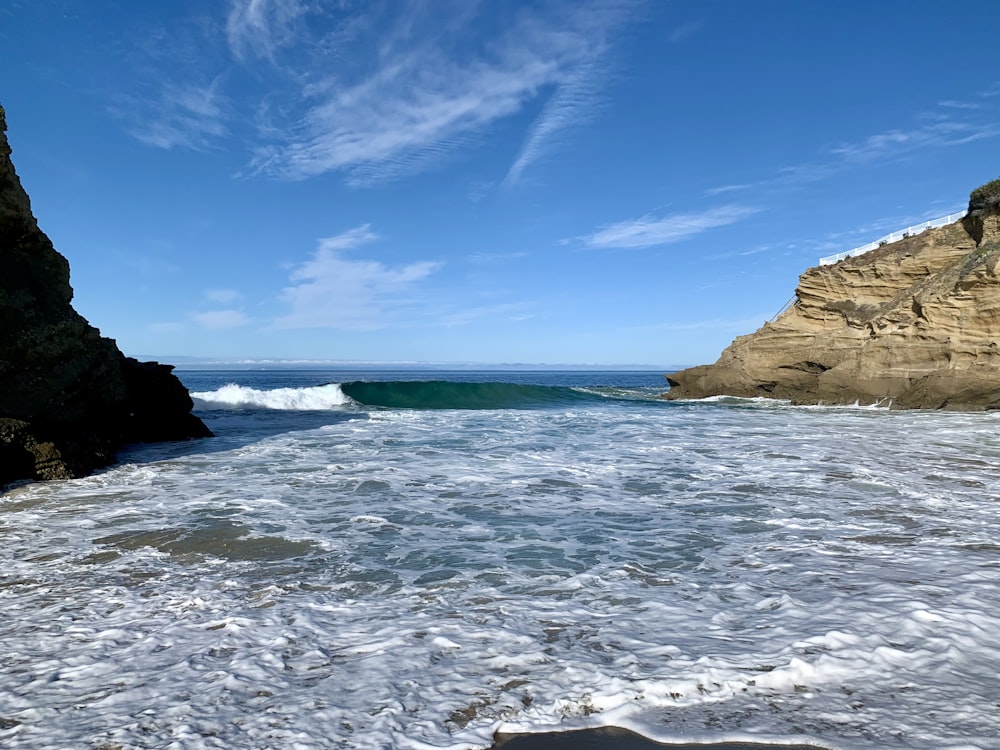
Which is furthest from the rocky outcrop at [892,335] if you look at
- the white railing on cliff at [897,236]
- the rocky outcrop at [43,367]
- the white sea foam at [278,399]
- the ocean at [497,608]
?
the rocky outcrop at [43,367]

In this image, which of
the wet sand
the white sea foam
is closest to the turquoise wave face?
the white sea foam

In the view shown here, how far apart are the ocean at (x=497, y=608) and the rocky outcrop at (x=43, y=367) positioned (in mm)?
656

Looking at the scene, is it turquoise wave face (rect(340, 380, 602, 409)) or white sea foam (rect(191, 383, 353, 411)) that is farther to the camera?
turquoise wave face (rect(340, 380, 602, 409))

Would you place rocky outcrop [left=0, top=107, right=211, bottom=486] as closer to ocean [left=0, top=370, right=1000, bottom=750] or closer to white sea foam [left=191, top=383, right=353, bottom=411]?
ocean [left=0, top=370, right=1000, bottom=750]

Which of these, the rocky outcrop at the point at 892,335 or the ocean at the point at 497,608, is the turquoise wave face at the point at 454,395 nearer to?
the rocky outcrop at the point at 892,335

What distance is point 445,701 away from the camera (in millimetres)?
2520

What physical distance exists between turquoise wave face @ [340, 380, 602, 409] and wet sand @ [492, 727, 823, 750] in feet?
82.4

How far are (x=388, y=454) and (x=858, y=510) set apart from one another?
6650 mm

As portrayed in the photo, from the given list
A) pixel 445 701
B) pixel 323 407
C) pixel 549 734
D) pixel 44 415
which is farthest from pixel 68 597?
pixel 323 407

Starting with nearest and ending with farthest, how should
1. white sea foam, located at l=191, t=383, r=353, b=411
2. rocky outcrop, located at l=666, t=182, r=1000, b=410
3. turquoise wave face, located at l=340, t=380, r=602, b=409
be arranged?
1. rocky outcrop, located at l=666, t=182, r=1000, b=410
2. white sea foam, located at l=191, t=383, r=353, b=411
3. turquoise wave face, located at l=340, t=380, r=602, b=409

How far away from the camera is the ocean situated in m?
2.39

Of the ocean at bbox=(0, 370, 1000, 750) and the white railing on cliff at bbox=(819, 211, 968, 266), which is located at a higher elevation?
the white railing on cliff at bbox=(819, 211, 968, 266)

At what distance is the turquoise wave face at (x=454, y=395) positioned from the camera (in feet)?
93.8

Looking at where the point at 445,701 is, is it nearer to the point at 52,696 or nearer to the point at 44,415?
the point at 52,696
